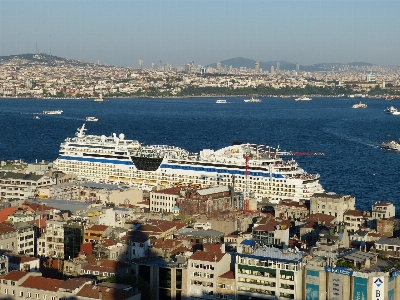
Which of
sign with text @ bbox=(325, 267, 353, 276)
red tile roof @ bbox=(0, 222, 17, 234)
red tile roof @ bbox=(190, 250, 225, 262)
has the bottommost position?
red tile roof @ bbox=(0, 222, 17, 234)

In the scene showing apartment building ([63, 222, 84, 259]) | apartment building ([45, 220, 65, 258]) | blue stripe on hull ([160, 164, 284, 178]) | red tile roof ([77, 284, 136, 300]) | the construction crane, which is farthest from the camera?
blue stripe on hull ([160, 164, 284, 178])

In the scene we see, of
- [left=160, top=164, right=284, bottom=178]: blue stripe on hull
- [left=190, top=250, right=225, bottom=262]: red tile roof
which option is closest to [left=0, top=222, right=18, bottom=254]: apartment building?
[left=190, top=250, right=225, bottom=262]: red tile roof

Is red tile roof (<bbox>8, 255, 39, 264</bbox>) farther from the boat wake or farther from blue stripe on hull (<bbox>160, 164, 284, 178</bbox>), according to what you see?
the boat wake

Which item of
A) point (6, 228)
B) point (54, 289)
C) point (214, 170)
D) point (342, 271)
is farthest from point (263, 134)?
point (342, 271)

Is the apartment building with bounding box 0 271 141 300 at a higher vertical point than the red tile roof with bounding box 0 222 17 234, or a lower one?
lower

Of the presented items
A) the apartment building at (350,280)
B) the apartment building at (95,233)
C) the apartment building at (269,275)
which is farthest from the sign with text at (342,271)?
the apartment building at (95,233)

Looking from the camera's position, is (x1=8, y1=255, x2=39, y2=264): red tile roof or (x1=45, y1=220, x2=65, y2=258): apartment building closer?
(x1=8, y1=255, x2=39, y2=264): red tile roof

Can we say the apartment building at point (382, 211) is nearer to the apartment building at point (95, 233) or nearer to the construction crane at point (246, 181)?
the construction crane at point (246, 181)
